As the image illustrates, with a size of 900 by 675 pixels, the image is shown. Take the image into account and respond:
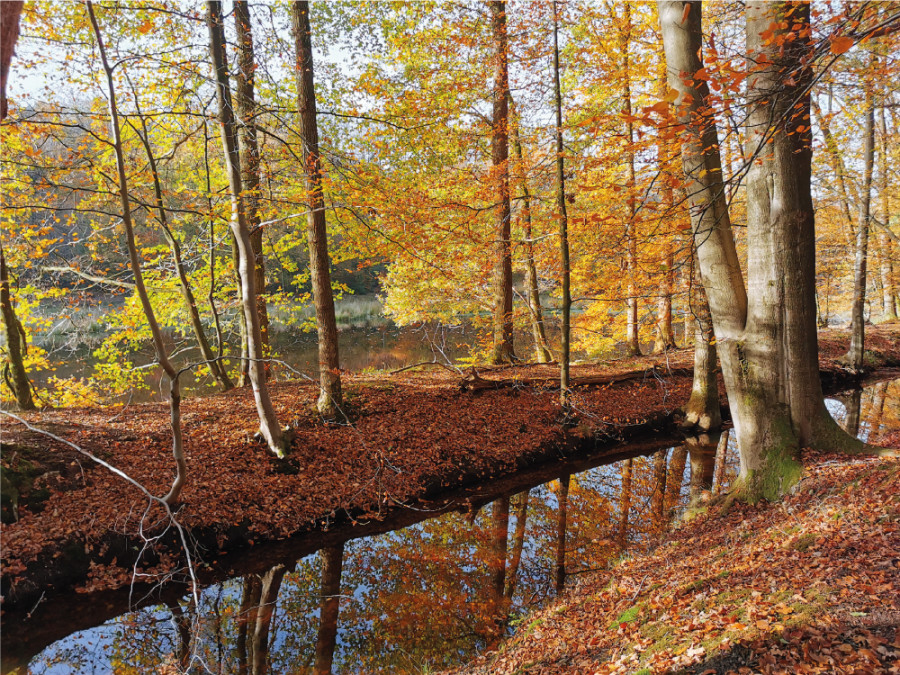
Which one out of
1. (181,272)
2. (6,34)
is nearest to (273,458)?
(181,272)

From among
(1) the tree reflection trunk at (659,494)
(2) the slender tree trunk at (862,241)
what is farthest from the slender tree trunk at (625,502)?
(2) the slender tree trunk at (862,241)

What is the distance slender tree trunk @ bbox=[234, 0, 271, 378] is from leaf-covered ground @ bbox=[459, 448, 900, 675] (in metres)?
5.84

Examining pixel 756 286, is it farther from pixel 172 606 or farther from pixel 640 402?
pixel 172 606

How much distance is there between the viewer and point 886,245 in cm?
1936

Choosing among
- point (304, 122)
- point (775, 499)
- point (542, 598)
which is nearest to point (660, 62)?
point (304, 122)

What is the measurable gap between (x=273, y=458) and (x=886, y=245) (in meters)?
24.1

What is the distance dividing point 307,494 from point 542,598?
3.90m

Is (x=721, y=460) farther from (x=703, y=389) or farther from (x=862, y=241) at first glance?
(x=862, y=241)

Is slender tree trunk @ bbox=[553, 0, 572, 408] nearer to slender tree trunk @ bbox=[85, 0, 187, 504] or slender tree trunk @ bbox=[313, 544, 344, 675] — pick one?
slender tree trunk @ bbox=[313, 544, 344, 675]

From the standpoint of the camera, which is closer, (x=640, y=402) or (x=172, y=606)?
(x=172, y=606)

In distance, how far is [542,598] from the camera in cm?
573

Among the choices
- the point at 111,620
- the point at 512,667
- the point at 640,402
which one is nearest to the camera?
the point at 512,667

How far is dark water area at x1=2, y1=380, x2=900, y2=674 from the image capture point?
498 cm

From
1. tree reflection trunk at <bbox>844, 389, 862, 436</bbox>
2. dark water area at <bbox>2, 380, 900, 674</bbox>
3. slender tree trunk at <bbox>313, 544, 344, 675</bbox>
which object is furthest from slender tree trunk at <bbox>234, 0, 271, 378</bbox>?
tree reflection trunk at <bbox>844, 389, 862, 436</bbox>
